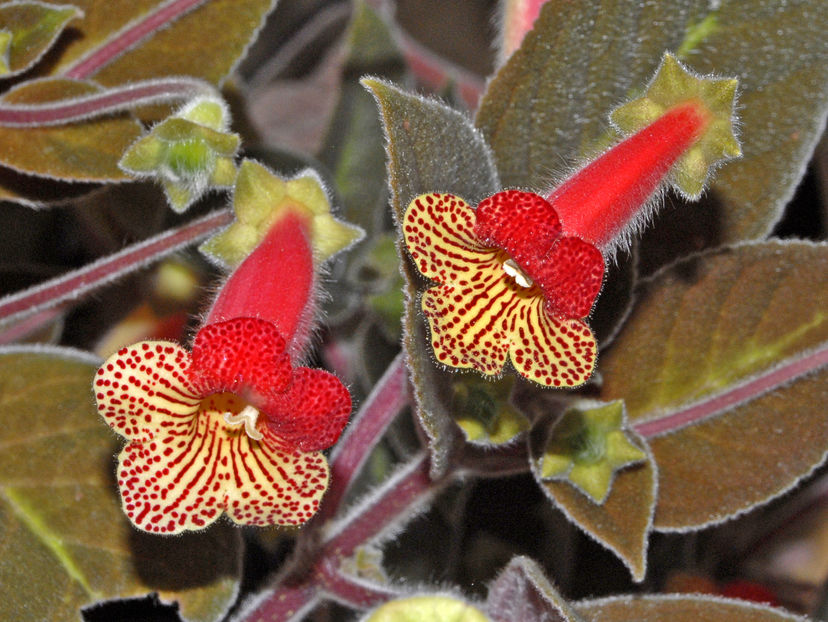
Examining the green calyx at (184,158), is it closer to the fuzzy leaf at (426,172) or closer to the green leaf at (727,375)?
the fuzzy leaf at (426,172)

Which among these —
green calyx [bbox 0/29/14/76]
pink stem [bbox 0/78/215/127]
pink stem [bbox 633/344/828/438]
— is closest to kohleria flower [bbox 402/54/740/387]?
pink stem [bbox 633/344/828/438]

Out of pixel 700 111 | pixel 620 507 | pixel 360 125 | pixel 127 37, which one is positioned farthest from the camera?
pixel 360 125

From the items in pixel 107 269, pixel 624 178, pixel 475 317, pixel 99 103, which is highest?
pixel 624 178

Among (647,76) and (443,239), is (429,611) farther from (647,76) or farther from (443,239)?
(647,76)

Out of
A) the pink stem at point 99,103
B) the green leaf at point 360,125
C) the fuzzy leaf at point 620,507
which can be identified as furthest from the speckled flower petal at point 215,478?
the green leaf at point 360,125

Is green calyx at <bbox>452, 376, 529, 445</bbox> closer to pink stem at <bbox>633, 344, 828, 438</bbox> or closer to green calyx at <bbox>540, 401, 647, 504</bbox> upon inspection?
green calyx at <bbox>540, 401, 647, 504</bbox>

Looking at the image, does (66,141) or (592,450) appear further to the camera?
(66,141)

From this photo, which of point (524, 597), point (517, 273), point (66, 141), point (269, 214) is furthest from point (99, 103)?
point (524, 597)
